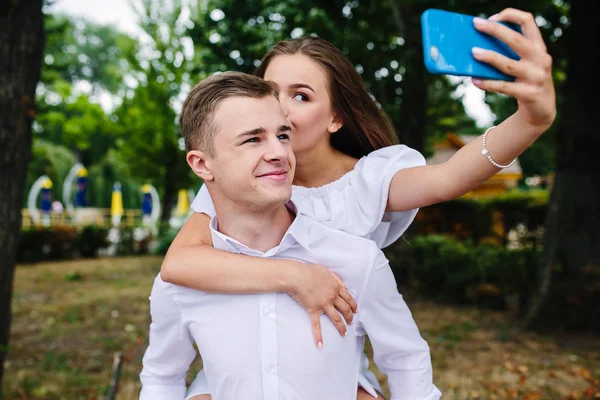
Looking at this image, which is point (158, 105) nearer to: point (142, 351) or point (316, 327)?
point (142, 351)

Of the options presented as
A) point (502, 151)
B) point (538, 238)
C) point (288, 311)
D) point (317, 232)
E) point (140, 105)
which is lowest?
point (538, 238)

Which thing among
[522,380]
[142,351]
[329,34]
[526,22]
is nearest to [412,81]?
[329,34]

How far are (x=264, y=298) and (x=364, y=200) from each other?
0.54 meters

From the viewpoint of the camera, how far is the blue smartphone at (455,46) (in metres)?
1.24

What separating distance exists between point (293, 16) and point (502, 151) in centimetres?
593

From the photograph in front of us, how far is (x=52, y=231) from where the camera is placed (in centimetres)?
1623

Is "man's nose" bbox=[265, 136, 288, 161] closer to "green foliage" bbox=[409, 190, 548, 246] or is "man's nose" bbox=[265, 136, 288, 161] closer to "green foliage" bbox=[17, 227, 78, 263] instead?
"green foliage" bbox=[409, 190, 548, 246]

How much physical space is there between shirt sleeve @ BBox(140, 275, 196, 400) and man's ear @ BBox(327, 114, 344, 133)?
0.92 metres

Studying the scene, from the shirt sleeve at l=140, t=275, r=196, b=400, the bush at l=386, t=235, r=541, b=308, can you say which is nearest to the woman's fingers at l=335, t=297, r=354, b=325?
the shirt sleeve at l=140, t=275, r=196, b=400

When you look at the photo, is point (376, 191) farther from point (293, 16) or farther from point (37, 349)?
point (37, 349)

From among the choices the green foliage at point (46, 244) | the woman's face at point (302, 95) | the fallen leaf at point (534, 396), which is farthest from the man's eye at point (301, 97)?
the green foliage at point (46, 244)

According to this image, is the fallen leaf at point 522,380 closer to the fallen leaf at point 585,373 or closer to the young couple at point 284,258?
the fallen leaf at point 585,373

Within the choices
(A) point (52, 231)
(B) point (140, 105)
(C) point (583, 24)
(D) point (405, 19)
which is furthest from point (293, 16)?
(B) point (140, 105)

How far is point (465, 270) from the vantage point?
370 inches
